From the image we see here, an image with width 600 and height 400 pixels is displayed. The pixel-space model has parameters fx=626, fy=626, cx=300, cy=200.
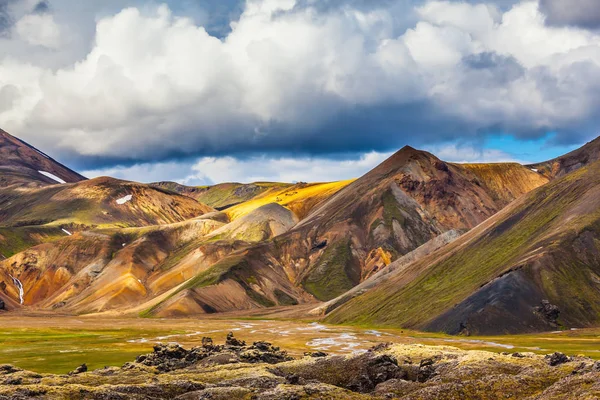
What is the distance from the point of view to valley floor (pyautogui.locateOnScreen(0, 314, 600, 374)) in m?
98.9

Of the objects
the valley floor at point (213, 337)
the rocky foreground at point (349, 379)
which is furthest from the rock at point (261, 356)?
the valley floor at point (213, 337)

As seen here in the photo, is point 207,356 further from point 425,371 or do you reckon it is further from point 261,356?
point 425,371

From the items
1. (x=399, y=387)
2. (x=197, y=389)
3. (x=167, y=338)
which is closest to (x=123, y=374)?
(x=197, y=389)

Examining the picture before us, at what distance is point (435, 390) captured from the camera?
154 ft

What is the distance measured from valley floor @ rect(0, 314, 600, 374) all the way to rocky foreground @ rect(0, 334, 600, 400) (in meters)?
31.2

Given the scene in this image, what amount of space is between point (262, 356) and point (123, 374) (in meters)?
16.4

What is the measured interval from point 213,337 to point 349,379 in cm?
9729

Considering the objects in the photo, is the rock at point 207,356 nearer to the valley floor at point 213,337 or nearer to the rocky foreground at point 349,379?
the rocky foreground at point 349,379

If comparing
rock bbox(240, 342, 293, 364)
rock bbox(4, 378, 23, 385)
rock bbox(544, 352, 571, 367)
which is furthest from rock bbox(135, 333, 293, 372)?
rock bbox(544, 352, 571, 367)

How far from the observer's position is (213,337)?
149 m

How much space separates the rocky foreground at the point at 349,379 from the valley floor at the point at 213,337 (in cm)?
3117

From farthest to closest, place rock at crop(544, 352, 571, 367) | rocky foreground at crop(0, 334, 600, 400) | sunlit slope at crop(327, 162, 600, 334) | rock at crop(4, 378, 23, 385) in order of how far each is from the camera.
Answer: sunlit slope at crop(327, 162, 600, 334) < rock at crop(544, 352, 571, 367) < rock at crop(4, 378, 23, 385) < rocky foreground at crop(0, 334, 600, 400)

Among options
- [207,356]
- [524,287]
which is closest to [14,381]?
[207,356]

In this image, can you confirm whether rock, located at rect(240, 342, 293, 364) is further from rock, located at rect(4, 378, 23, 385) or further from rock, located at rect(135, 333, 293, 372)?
→ rock, located at rect(4, 378, 23, 385)
